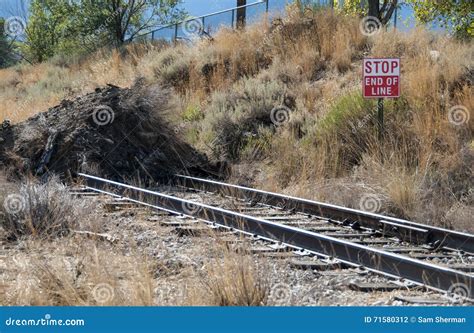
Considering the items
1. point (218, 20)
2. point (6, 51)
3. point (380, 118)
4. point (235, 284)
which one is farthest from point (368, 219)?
point (6, 51)

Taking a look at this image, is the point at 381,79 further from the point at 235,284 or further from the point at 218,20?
the point at 218,20

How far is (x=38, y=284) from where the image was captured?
587 centimetres

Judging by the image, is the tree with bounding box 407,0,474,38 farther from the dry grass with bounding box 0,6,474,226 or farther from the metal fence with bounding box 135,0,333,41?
the metal fence with bounding box 135,0,333,41

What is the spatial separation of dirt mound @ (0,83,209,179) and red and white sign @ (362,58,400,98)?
3891mm

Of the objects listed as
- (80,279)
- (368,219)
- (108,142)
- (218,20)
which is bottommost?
(80,279)

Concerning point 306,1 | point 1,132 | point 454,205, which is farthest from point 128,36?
point 454,205

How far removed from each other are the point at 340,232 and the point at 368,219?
0.55 metres

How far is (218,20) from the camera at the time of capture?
29.2 metres

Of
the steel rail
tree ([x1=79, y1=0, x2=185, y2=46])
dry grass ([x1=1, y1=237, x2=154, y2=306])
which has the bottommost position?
dry grass ([x1=1, y1=237, x2=154, y2=306])

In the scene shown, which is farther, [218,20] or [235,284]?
[218,20]

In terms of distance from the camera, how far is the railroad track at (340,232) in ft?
21.2

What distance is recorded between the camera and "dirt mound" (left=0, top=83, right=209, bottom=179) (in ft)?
44.9

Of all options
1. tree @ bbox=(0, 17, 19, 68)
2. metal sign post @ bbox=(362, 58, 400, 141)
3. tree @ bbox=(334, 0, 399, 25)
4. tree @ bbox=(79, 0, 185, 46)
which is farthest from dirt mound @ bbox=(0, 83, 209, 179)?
tree @ bbox=(0, 17, 19, 68)

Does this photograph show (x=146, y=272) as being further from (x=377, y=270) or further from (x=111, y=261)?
(x=377, y=270)
